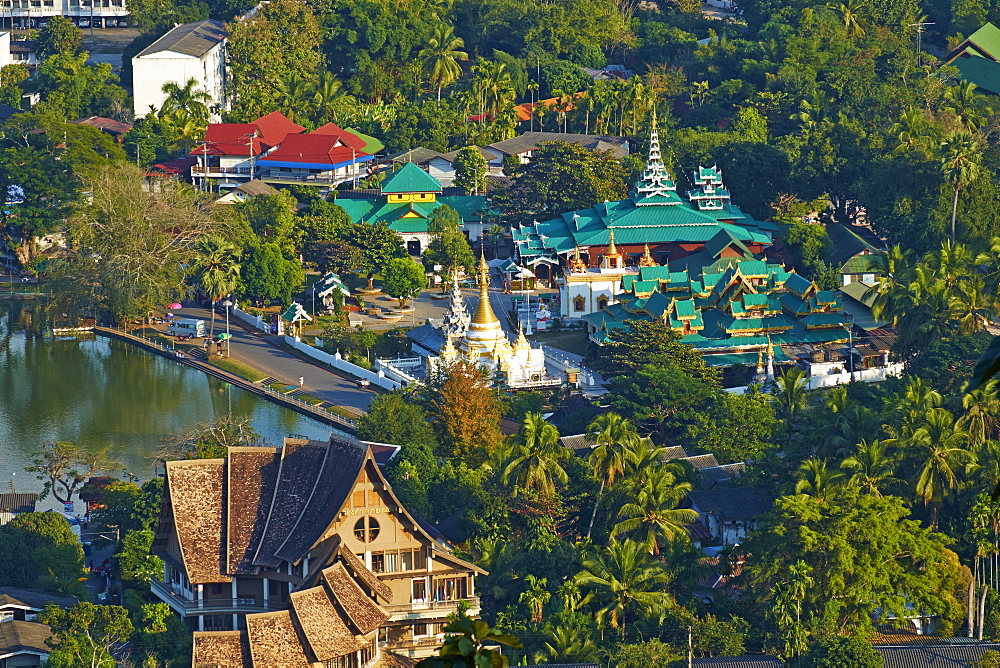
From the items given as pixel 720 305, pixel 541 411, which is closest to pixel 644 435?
pixel 541 411

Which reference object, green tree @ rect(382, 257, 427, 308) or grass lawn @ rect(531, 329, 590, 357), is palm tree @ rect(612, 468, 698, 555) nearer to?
grass lawn @ rect(531, 329, 590, 357)

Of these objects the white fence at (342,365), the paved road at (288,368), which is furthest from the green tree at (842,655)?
the white fence at (342,365)

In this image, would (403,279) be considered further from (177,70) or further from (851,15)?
(851,15)

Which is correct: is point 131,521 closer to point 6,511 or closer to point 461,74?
point 6,511

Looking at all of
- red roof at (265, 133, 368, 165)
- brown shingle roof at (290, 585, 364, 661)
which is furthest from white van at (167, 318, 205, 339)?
brown shingle roof at (290, 585, 364, 661)

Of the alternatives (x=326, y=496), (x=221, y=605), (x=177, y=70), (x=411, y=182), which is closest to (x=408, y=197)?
(x=411, y=182)
